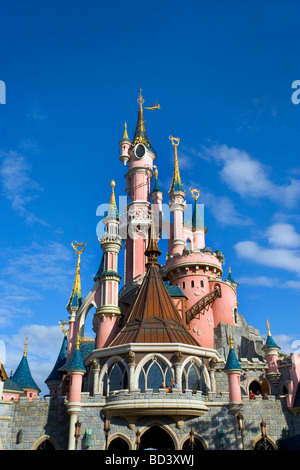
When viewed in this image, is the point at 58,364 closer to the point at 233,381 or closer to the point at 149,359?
the point at 149,359

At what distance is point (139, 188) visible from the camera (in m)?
45.0

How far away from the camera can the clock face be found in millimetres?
46812

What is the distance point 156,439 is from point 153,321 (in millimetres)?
6970

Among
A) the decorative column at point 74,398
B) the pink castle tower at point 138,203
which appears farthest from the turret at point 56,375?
the decorative column at point 74,398

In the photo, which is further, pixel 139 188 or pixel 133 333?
pixel 139 188

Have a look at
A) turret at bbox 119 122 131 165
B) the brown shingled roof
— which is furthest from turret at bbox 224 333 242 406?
turret at bbox 119 122 131 165

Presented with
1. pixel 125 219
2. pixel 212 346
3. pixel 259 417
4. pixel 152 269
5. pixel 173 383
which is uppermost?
pixel 125 219

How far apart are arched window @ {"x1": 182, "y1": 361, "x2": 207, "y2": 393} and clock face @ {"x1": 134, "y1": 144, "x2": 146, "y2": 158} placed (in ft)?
84.0

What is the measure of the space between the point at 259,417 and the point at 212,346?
919cm

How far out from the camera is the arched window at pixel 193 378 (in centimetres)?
2588

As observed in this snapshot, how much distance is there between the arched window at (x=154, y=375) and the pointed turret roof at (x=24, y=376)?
1891 cm

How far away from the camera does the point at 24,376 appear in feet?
136
